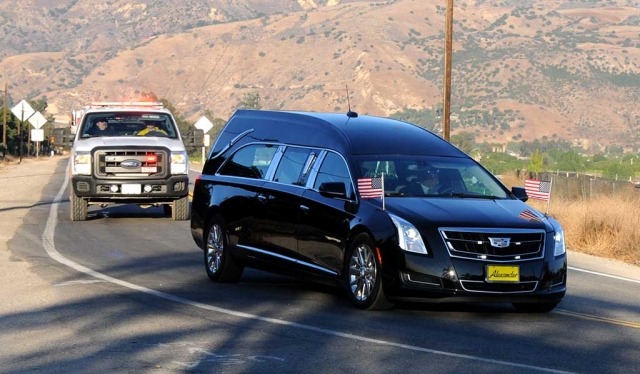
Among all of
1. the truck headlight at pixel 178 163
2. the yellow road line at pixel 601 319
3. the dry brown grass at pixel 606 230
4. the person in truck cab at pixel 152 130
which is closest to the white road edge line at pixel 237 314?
the yellow road line at pixel 601 319

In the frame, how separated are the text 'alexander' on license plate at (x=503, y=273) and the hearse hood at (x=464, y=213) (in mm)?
387

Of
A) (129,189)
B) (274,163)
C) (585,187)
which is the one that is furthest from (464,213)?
(585,187)

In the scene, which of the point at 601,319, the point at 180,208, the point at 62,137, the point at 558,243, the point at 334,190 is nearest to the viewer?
the point at 558,243

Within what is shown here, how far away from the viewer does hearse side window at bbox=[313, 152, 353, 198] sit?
38.3ft

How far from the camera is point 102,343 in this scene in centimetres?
936

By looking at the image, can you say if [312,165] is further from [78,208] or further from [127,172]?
[78,208]

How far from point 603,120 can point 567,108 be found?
6.40 meters

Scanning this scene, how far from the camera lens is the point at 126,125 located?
23.1m

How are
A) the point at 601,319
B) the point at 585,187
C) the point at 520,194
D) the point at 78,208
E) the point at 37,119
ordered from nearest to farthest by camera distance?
the point at 601,319, the point at 520,194, the point at 78,208, the point at 585,187, the point at 37,119

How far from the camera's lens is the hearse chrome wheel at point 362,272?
10961 mm

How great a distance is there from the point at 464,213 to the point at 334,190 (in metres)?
1.36

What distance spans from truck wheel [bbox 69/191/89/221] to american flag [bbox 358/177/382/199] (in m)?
11.5

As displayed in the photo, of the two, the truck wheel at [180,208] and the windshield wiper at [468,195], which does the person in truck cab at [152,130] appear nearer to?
the truck wheel at [180,208]

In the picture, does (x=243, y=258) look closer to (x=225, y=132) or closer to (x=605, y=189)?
(x=225, y=132)
